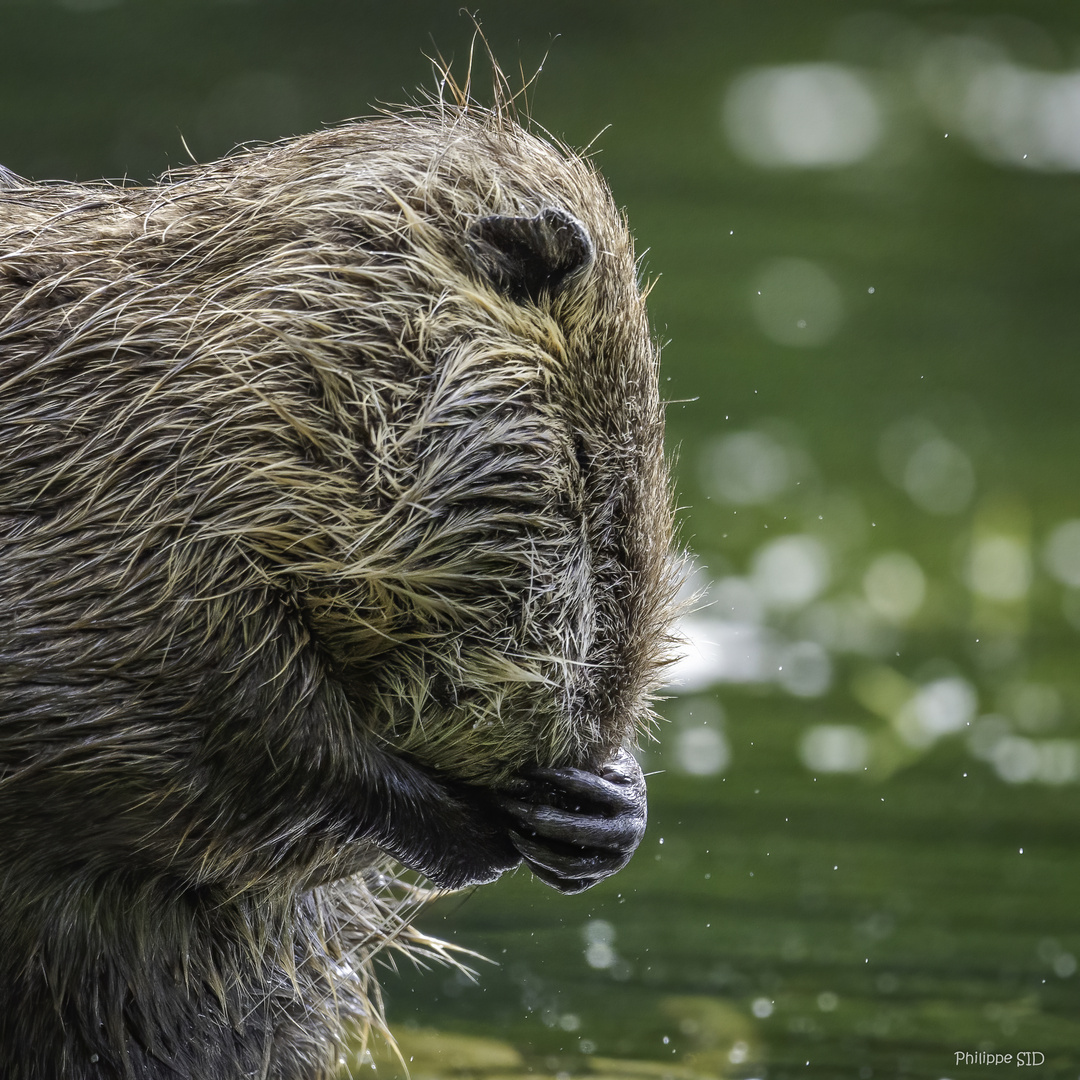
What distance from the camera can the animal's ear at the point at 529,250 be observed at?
1453 millimetres

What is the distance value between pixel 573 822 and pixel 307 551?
1.20ft

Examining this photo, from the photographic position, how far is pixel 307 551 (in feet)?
4.52

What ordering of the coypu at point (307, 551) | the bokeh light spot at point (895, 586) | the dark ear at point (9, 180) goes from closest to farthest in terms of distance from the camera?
the coypu at point (307, 551)
the dark ear at point (9, 180)
the bokeh light spot at point (895, 586)

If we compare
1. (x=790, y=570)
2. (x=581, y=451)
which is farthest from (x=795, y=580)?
(x=581, y=451)

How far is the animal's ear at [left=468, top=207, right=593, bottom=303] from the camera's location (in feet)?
4.77

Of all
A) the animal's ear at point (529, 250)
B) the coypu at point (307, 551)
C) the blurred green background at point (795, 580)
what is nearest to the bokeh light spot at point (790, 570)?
the blurred green background at point (795, 580)

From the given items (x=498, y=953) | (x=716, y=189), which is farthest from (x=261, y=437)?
(x=716, y=189)

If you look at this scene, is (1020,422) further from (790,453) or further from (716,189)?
(716,189)

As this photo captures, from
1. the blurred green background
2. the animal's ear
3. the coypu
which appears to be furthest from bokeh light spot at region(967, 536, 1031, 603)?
the animal's ear

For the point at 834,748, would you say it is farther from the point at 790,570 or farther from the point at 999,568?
the point at 999,568

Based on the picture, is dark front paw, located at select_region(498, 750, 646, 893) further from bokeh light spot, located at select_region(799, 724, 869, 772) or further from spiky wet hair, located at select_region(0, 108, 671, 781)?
bokeh light spot, located at select_region(799, 724, 869, 772)

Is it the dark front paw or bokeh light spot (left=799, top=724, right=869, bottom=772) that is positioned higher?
the dark front paw

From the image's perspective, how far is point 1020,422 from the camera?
13.5ft

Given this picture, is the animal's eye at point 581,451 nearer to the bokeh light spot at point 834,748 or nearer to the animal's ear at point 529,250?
the animal's ear at point 529,250
